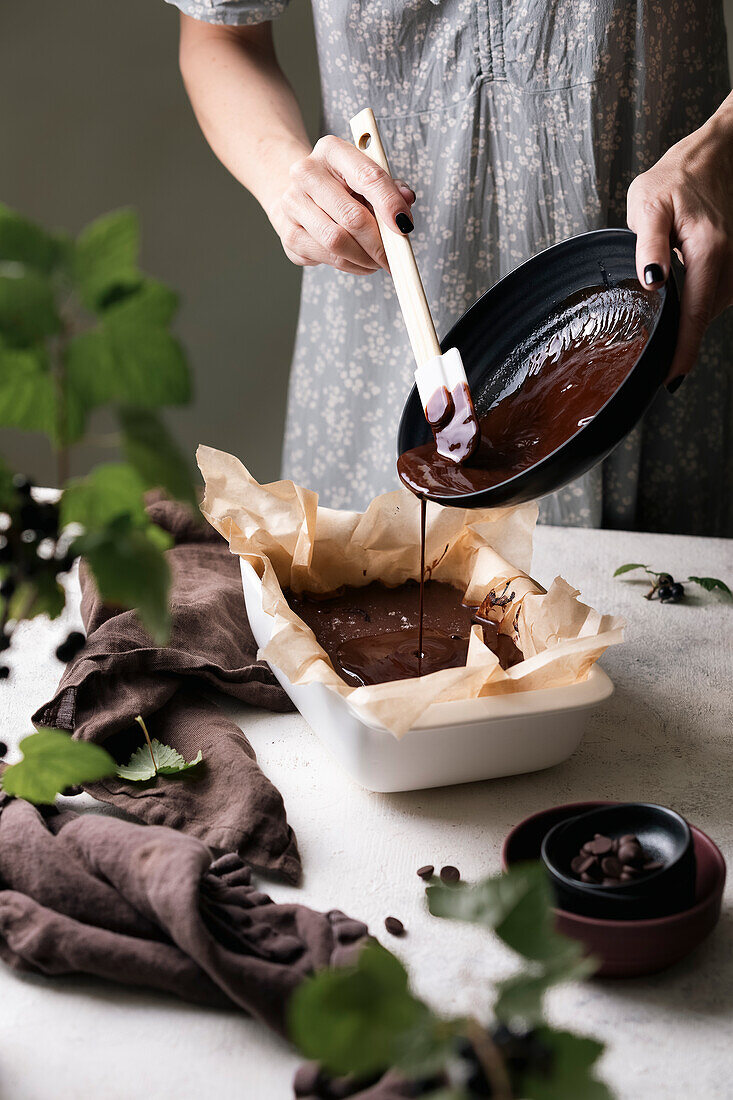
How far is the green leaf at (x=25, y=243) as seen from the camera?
393 millimetres

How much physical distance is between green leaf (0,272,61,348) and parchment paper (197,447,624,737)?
0.49 metres

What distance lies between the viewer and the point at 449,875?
2.41 feet

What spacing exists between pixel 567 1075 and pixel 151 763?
20.7 inches

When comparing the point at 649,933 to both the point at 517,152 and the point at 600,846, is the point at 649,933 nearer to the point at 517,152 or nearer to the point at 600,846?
the point at 600,846

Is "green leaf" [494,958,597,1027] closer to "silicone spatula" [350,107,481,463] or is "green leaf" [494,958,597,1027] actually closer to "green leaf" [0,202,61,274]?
"green leaf" [0,202,61,274]

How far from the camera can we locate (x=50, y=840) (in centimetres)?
72

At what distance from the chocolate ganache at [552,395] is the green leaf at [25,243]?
0.49m

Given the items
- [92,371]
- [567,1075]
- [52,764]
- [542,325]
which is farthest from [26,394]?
[542,325]

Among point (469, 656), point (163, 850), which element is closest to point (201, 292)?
point (469, 656)

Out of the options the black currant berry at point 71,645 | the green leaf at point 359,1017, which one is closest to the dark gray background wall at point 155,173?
the black currant berry at point 71,645

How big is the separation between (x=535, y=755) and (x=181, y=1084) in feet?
1.24

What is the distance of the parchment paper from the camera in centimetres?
91

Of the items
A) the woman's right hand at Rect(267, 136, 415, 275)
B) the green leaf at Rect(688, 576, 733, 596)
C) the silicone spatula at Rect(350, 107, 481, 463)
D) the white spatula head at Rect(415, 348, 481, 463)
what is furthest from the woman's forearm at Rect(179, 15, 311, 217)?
the green leaf at Rect(688, 576, 733, 596)

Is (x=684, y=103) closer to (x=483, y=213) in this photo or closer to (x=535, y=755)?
(x=483, y=213)
